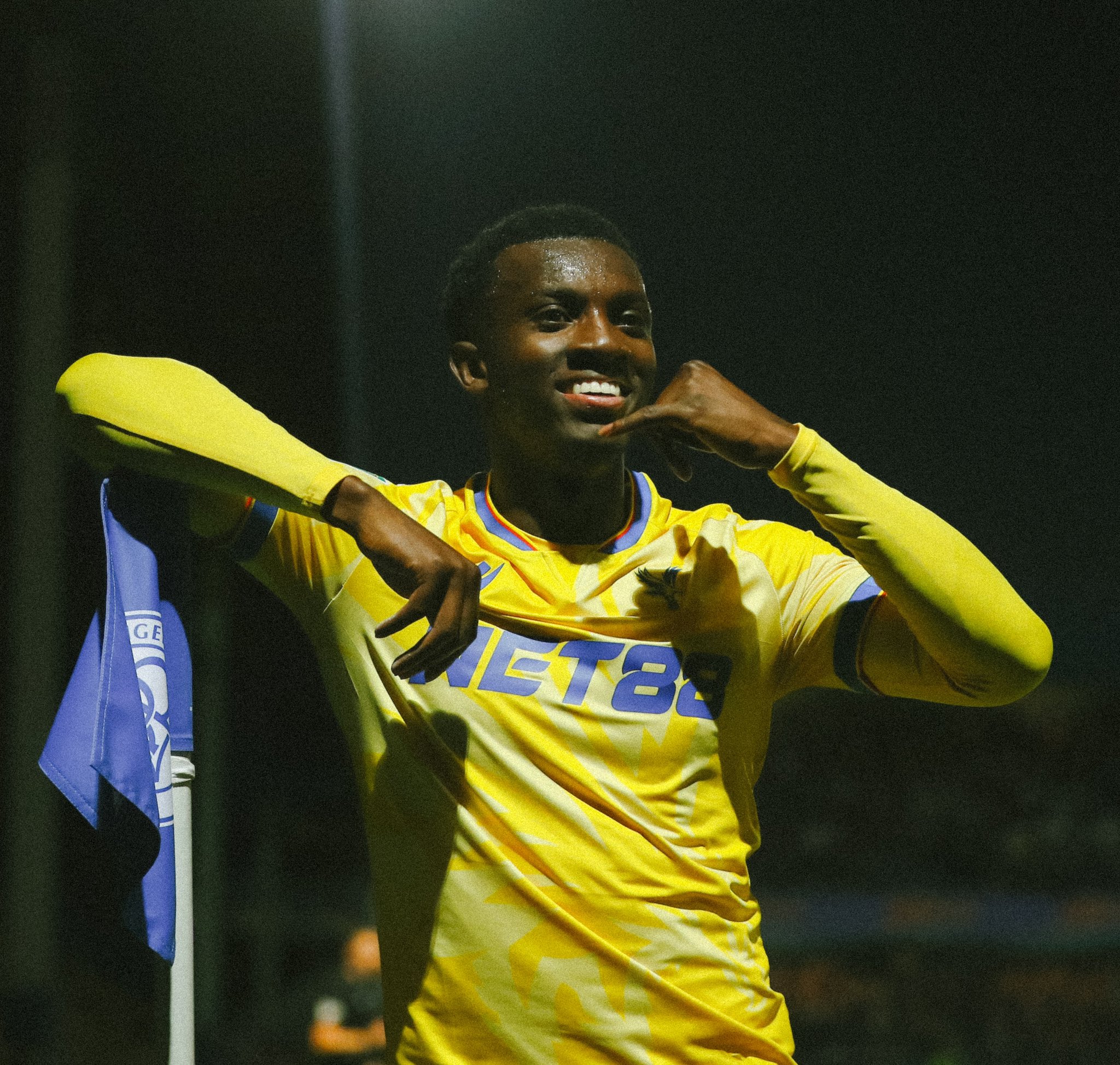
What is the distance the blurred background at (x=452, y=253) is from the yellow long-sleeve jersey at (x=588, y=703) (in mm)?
290

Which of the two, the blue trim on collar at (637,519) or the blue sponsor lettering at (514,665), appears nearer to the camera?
the blue sponsor lettering at (514,665)

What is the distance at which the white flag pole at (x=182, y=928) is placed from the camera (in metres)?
1.39

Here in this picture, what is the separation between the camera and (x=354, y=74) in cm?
338

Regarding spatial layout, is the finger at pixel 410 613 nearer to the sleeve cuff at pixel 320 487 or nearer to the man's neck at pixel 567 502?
the sleeve cuff at pixel 320 487

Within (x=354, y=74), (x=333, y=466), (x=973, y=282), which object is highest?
(x=354, y=74)

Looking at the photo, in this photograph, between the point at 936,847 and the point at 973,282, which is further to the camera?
the point at 936,847

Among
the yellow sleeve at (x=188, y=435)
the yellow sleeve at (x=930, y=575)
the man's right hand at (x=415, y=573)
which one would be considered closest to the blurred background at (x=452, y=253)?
the yellow sleeve at (x=188, y=435)

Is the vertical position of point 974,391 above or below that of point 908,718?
above

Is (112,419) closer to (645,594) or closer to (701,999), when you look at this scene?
(645,594)

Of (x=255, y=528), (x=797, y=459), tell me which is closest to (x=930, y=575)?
(x=797, y=459)

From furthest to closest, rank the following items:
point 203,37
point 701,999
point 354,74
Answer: point 203,37
point 354,74
point 701,999

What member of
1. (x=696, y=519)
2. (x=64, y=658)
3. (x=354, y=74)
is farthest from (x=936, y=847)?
(x=696, y=519)

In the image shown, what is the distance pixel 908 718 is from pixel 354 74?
26.0ft

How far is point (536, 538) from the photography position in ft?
5.38
